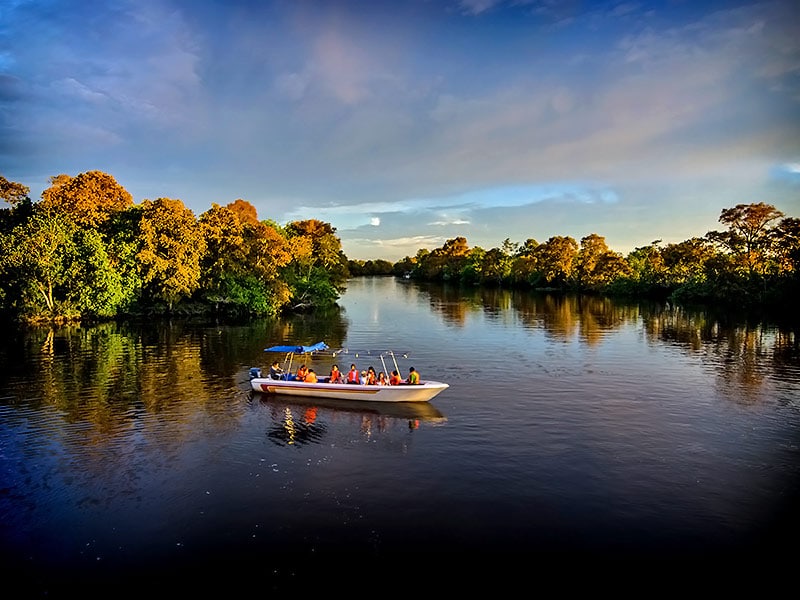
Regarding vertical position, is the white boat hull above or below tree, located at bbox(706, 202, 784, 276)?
below

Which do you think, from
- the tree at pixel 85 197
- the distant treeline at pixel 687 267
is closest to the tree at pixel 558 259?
the distant treeline at pixel 687 267

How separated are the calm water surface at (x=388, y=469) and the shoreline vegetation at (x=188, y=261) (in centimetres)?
2019

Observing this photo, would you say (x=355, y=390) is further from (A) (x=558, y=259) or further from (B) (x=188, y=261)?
(A) (x=558, y=259)

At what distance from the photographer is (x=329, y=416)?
993 inches

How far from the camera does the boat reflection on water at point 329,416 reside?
74.5 ft

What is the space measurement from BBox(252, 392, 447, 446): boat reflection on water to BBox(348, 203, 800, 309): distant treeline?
65127mm

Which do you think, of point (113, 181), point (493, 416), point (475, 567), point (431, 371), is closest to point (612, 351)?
point (431, 371)

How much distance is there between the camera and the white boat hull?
86.4ft

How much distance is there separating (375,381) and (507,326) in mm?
33641

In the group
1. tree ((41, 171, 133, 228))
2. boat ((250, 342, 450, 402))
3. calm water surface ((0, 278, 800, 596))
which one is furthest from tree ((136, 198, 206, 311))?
boat ((250, 342, 450, 402))

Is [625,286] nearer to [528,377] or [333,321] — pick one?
[333,321]

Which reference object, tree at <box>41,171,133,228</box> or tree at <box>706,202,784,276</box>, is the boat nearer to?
tree at <box>41,171,133,228</box>

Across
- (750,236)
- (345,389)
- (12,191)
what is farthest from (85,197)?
(750,236)

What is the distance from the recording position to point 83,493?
54.9 feet
